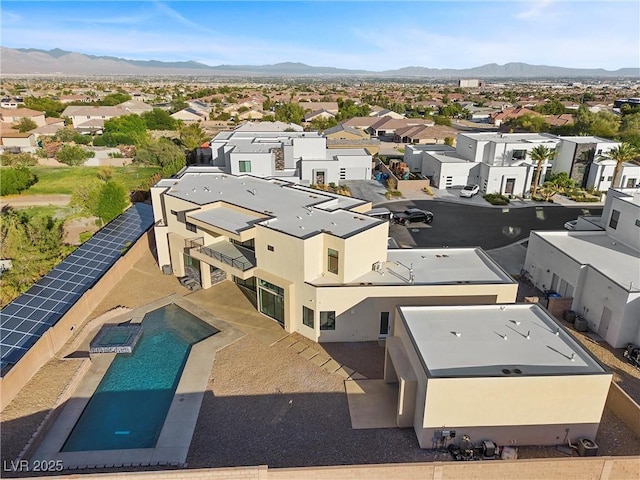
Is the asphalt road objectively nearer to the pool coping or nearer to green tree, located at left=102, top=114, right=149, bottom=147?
the pool coping

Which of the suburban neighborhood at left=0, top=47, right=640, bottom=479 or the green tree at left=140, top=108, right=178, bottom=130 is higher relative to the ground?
the green tree at left=140, top=108, right=178, bottom=130

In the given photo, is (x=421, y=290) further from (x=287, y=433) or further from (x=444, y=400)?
(x=287, y=433)

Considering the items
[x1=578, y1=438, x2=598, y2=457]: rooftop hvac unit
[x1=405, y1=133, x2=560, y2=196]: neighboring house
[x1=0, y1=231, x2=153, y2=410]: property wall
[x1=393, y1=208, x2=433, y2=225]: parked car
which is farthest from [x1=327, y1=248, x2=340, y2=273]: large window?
[x1=405, y1=133, x2=560, y2=196]: neighboring house

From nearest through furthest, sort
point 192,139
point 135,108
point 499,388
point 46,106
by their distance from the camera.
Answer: point 499,388 < point 192,139 < point 135,108 < point 46,106

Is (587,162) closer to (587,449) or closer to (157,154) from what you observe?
(587,449)

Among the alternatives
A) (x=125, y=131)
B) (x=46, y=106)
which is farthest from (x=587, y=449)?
(x=46, y=106)

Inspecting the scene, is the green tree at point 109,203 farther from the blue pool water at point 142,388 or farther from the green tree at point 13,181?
the blue pool water at point 142,388

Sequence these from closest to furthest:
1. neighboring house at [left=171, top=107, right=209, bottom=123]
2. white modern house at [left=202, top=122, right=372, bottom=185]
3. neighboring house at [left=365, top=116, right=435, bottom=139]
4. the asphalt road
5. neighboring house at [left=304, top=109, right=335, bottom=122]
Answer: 1. the asphalt road
2. white modern house at [left=202, top=122, right=372, bottom=185]
3. neighboring house at [left=365, top=116, right=435, bottom=139]
4. neighboring house at [left=304, top=109, right=335, bottom=122]
5. neighboring house at [left=171, top=107, right=209, bottom=123]
